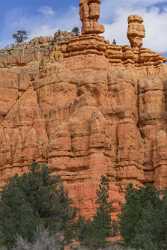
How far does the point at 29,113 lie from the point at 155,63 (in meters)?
14.5

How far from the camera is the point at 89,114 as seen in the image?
82750mm

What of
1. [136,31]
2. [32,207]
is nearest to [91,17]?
[136,31]

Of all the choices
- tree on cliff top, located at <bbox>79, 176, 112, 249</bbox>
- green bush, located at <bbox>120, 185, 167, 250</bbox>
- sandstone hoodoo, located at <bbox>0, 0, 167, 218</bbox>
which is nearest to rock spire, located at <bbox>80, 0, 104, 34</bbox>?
sandstone hoodoo, located at <bbox>0, 0, 167, 218</bbox>

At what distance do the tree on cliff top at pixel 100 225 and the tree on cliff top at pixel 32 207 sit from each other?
6.37m

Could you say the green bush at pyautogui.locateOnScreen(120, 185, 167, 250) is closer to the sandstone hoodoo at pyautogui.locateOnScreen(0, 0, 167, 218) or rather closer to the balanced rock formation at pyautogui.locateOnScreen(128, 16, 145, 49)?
the sandstone hoodoo at pyautogui.locateOnScreen(0, 0, 167, 218)

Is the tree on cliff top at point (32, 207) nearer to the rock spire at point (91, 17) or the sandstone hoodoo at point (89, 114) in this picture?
the sandstone hoodoo at point (89, 114)

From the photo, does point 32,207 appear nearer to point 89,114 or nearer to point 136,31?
point 89,114

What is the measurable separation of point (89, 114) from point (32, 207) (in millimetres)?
32344

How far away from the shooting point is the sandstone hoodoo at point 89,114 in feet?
264

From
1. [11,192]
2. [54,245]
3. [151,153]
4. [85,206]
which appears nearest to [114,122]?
[151,153]

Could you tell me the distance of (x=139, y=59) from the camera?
9119cm

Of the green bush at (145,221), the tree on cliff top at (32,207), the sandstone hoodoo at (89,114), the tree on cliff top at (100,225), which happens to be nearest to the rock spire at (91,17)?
the sandstone hoodoo at (89,114)

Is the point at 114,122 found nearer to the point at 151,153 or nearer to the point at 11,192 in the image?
the point at 151,153

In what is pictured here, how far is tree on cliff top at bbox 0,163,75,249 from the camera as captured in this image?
4912 centimetres
